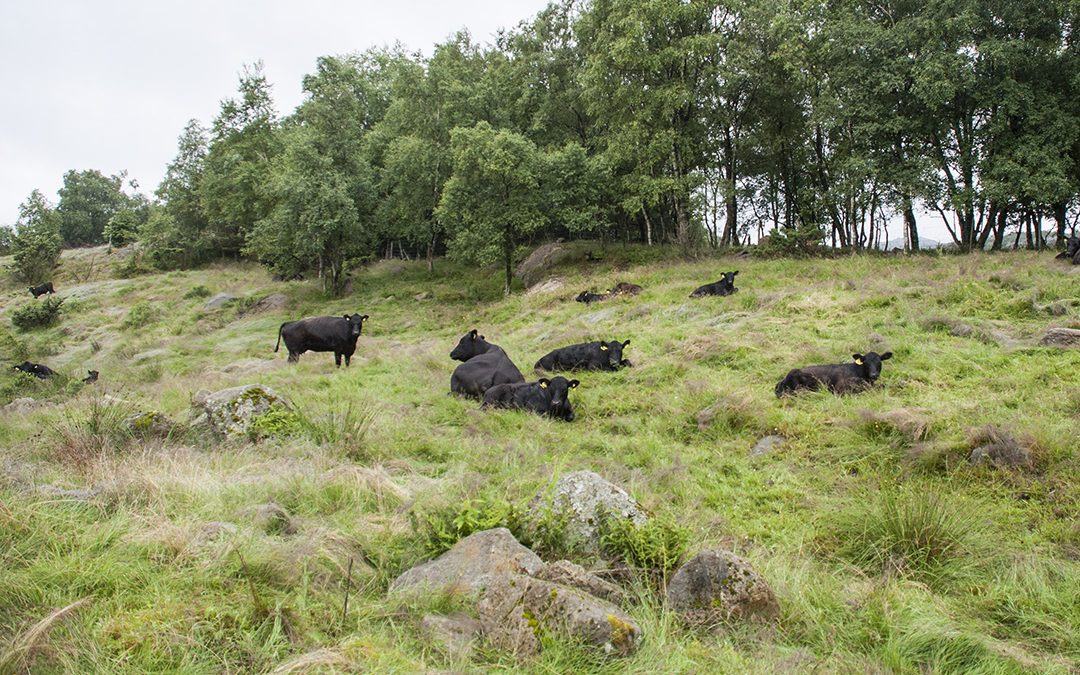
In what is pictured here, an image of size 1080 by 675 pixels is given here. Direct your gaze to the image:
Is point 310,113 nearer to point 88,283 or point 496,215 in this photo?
point 496,215

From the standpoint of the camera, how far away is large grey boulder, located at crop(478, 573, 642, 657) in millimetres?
3594

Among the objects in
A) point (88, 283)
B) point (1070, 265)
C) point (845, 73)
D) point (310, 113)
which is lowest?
point (1070, 265)

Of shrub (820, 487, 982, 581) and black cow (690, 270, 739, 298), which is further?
black cow (690, 270, 739, 298)

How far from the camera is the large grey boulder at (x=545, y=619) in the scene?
141 inches

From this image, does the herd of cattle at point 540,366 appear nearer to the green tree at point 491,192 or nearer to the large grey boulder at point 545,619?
the large grey boulder at point 545,619

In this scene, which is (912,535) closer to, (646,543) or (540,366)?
(646,543)

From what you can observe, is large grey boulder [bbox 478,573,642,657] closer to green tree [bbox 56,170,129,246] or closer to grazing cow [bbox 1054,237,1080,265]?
grazing cow [bbox 1054,237,1080,265]

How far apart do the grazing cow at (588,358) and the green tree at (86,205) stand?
262 ft

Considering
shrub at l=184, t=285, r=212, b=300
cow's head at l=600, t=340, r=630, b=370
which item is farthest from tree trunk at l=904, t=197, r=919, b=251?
shrub at l=184, t=285, r=212, b=300

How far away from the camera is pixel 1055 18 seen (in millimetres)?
24141

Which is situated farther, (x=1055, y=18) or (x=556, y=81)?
(x=556, y=81)

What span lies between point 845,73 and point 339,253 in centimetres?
2764

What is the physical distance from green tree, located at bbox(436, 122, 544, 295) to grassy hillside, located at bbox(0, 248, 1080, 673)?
Result: 16449 millimetres

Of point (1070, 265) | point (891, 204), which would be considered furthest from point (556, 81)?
point (1070, 265)
